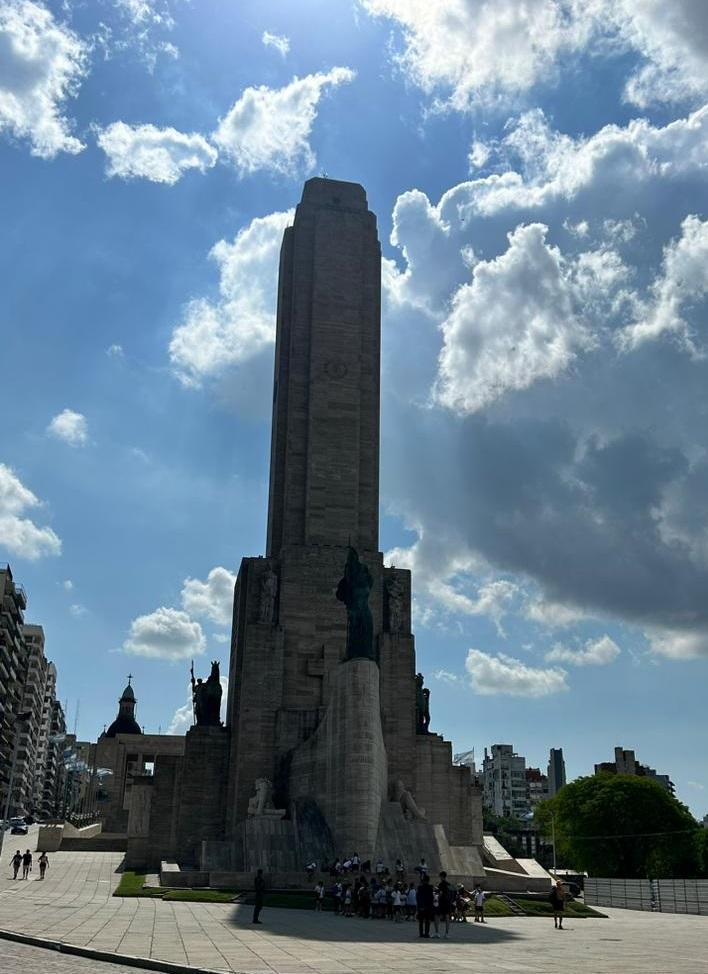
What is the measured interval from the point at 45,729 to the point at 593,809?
94821 mm

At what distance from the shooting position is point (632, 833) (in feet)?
203

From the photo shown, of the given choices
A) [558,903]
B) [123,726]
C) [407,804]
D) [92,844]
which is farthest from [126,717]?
[558,903]

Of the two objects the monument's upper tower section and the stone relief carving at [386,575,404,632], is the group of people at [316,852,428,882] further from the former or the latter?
the monument's upper tower section

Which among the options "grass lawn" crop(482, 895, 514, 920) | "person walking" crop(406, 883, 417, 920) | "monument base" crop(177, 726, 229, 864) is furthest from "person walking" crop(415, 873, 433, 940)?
"monument base" crop(177, 726, 229, 864)

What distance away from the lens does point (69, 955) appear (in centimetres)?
1611

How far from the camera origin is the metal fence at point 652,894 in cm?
3809

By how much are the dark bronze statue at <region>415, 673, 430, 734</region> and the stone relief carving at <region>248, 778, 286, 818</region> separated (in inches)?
383

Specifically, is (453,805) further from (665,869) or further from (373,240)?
(373,240)

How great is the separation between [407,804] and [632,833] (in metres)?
25.3

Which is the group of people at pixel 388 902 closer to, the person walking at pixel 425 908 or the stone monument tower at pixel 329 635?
the person walking at pixel 425 908

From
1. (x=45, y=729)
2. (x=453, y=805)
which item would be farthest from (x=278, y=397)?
(x=45, y=729)

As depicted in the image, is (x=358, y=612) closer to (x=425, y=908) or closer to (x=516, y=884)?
(x=516, y=884)

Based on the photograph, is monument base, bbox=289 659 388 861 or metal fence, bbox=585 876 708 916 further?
monument base, bbox=289 659 388 861

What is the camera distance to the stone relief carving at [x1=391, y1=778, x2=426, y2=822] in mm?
41812
